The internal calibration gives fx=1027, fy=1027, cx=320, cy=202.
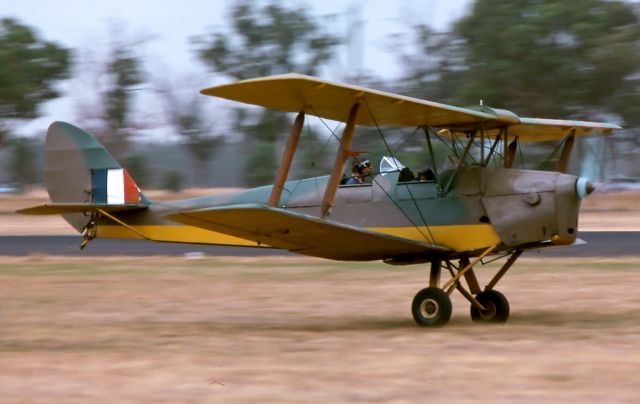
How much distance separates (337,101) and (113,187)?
389cm

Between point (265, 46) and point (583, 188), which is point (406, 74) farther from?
point (583, 188)

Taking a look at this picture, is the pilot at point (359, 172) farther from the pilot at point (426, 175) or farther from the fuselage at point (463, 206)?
the pilot at point (426, 175)

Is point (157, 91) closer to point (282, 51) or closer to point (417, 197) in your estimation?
point (282, 51)

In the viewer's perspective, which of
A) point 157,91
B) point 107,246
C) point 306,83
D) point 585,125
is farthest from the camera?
point 157,91

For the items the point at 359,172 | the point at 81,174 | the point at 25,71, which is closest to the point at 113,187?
the point at 81,174

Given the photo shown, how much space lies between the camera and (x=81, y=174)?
43.0ft

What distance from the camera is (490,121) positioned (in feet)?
35.8

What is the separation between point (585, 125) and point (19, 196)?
42.7 meters

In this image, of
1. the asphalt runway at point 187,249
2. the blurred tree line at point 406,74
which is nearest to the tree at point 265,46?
the blurred tree line at point 406,74

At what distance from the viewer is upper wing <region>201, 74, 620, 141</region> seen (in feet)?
31.6

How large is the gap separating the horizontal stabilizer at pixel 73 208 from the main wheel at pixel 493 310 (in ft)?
14.2

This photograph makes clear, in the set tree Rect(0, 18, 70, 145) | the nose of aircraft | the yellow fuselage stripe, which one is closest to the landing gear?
the yellow fuselage stripe

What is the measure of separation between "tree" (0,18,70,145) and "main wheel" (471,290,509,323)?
40.3m

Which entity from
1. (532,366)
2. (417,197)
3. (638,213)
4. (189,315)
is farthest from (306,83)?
(638,213)
